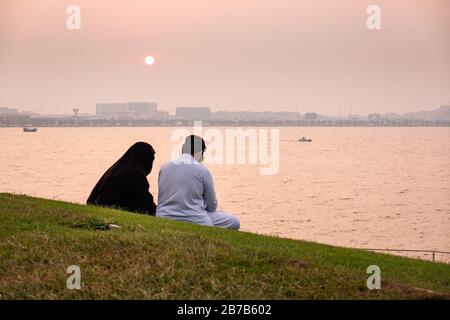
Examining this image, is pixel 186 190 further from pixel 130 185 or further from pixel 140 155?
pixel 140 155

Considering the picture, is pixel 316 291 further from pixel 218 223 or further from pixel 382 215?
pixel 382 215

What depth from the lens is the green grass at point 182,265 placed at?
19.0 ft

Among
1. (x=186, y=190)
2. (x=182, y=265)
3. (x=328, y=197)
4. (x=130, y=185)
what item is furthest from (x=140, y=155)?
(x=328, y=197)

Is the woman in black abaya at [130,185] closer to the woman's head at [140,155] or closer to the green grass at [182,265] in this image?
the woman's head at [140,155]

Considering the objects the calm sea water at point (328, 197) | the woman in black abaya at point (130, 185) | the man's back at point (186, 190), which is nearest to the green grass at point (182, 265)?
the man's back at point (186, 190)

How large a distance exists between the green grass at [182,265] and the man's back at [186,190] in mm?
731

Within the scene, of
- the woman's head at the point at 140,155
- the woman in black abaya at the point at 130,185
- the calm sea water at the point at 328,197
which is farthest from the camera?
the calm sea water at the point at 328,197

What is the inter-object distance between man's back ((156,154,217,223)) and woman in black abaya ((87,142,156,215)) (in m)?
1.10

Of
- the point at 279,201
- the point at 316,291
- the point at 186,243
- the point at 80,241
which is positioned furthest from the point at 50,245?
the point at 279,201

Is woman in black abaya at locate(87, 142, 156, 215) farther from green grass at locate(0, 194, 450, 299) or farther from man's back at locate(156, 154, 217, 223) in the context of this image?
green grass at locate(0, 194, 450, 299)

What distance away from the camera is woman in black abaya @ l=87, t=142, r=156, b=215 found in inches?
423

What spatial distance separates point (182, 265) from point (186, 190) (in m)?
2.96

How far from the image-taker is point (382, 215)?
37.7 meters
